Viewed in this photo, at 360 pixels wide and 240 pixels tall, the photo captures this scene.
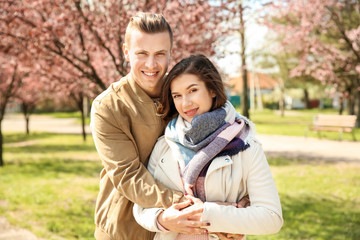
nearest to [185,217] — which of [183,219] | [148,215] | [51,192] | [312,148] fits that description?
[183,219]

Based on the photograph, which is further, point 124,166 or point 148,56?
point 148,56

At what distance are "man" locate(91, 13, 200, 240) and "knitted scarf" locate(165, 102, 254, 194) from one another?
0.16 metres

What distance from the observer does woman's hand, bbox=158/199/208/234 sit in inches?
67.9

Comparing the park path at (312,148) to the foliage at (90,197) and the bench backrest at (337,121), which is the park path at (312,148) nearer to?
the bench backrest at (337,121)

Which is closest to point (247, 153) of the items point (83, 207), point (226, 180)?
point (226, 180)

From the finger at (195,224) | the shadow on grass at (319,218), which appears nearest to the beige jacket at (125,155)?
the finger at (195,224)

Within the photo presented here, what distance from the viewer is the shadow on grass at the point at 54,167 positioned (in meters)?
9.34

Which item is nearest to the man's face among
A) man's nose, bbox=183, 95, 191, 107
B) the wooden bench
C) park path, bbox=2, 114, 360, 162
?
man's nose, bbox=183, 95, 191, 107

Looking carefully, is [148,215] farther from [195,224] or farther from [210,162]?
[210,162]

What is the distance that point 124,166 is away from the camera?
6.12 ft

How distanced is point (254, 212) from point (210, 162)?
0.33m

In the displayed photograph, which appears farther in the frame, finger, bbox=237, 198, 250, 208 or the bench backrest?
the bench backrest

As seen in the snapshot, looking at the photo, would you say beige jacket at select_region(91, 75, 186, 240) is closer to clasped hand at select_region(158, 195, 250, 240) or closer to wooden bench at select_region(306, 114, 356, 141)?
clasped hand at select_region(158, 195, 250, 240)

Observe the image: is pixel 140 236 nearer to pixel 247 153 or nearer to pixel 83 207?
pixel 247 153
